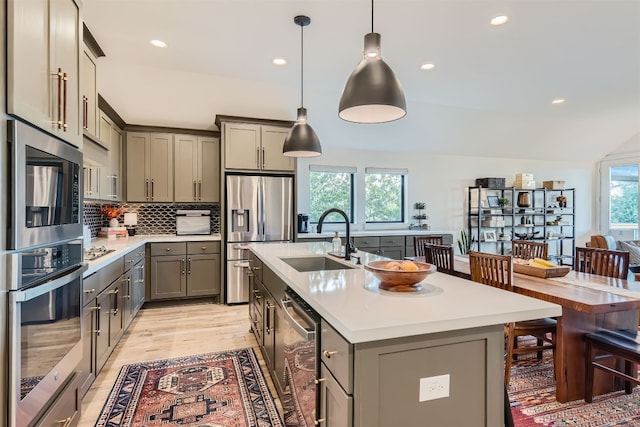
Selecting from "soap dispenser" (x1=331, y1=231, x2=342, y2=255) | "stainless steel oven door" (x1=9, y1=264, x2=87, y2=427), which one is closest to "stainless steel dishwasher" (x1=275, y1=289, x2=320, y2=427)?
"soap dispenser" (x1=331, y1=231, x2=342, y2=255)

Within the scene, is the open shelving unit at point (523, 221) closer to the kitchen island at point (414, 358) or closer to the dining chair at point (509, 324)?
the dining chair at point (509, 324)

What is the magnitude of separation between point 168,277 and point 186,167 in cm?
152

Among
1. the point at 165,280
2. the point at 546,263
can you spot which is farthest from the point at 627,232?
the point at 165,280

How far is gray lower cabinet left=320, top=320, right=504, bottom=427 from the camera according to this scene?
3.74 feet

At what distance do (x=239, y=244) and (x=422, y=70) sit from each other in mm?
3092

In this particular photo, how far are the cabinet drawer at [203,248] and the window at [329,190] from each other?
5.47ft

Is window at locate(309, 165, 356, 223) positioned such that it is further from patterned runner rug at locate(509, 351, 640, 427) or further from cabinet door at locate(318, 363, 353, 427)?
cabinet door at locate(318, 363, 353, 427)

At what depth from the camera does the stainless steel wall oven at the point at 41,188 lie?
116 cm

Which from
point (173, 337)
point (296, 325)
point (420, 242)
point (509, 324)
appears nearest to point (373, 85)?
point (296, 325)

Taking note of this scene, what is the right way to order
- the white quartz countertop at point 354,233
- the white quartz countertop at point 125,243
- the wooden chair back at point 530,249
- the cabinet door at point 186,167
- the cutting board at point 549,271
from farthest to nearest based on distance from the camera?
the white quartz countertop at point 354,233, the cabinet door at point 186,167, the wooden chair back at point 530,249, the cutting board at point 549,271, the white quartz countertop at point 125,243

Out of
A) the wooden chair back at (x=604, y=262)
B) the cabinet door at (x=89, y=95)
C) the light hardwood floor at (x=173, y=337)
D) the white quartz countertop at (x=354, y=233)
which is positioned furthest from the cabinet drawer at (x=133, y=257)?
the wooden chair back at (x=604, y=262)

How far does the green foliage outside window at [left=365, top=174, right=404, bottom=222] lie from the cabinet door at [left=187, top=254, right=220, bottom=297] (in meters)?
2.74

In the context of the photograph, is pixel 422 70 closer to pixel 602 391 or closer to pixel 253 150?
pixel 253 150

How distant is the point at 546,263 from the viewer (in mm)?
2959
